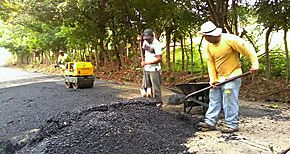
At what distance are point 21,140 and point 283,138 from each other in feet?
11.0

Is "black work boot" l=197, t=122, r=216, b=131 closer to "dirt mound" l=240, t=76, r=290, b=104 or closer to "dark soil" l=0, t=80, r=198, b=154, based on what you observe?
"dark soil" l=0, t=80, r=198, b=154

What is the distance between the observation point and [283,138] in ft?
13.0

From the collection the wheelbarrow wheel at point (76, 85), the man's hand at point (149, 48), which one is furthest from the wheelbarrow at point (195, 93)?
the wheelbarrow wheel at point (76, 85)

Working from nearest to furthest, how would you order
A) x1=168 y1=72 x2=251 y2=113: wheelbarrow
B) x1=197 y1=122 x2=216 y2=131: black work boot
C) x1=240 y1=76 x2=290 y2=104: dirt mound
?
x1=197 y1=122 x2=216 y2=131: black work boot
x1=168 y1=72 x2=251 y2=113: wheelbarrow
x1=240 y1=76 x2=290 y2=104: dirt mound

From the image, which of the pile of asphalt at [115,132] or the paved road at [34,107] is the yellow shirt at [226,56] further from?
the paved road at [34,107]

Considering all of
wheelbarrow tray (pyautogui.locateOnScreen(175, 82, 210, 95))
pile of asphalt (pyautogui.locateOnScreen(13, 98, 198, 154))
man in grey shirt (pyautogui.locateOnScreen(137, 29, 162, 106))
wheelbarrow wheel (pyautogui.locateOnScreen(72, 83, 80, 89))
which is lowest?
pile of asphalt (pyautogui.locateOnScreen(13, 98, 198, 154))

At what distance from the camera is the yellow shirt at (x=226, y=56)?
416 centimetres

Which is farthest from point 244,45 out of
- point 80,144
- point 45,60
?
point 45,60

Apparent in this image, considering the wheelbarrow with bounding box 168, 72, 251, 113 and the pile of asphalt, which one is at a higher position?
the wheelbarrow with bounding box 168, 72, 251, 113

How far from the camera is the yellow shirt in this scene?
4.16 meters

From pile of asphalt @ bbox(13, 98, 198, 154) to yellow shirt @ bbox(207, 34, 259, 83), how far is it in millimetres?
848

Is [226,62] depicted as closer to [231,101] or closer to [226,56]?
[226,56]

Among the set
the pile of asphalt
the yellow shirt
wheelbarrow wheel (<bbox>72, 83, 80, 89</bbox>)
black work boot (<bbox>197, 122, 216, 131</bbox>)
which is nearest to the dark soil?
the pile of asphalt

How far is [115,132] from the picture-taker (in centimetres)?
378
